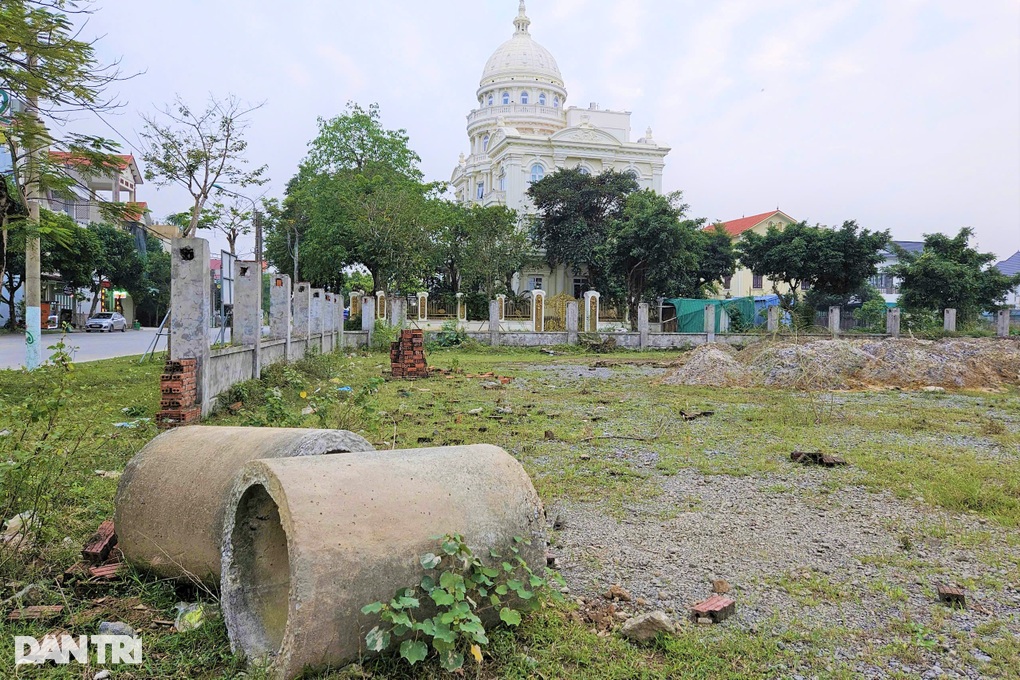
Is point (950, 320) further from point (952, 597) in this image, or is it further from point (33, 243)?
point (33, 243)

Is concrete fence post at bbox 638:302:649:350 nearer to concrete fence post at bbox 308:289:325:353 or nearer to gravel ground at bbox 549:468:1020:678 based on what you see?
concrete fence post at bbox 308:289:325:353

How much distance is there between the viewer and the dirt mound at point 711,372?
12.6 m

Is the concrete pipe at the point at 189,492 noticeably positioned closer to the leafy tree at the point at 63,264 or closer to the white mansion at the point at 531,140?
the leafy tree at the point at 63,264

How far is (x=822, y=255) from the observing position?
31750mm

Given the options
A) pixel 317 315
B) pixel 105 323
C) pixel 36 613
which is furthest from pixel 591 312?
pixel 36 613

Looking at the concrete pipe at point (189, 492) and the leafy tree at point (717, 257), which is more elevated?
the leafy tree at point (717, 257)

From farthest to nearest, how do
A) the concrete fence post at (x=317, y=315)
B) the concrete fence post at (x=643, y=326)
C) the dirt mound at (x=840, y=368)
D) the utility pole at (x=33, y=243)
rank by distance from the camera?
the concrete fence post at (x=643, y=326) < the concrete fence post at (x=317, y=315) < the dirt mound at (x=840, y=368) < the utility pole at (x=33, y=243)

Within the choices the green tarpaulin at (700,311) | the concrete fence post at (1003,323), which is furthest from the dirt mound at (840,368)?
the concrete fence post at (1003,323)

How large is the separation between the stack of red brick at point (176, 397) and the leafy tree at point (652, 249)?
2468 cm

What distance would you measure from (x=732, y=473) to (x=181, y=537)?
4.15 m

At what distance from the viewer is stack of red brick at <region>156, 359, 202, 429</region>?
675 centimetres

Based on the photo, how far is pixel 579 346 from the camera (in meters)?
23.9

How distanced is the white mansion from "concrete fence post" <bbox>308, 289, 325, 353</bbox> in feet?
85.5

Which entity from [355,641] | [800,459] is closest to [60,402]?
[355,641]
